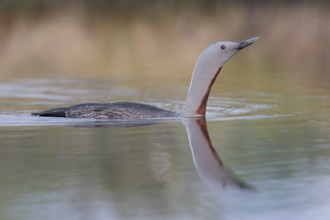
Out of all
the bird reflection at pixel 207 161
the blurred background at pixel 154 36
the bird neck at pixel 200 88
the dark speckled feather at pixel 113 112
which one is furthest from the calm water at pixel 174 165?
the blurred background at pixel 154 36

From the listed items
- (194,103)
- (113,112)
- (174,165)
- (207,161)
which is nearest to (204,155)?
(207,161)

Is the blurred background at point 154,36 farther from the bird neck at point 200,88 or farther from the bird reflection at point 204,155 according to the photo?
the bird reflection at point 204,155

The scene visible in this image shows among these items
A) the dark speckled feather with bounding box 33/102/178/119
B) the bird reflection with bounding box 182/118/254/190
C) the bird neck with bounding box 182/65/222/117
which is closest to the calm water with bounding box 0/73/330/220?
→ the bird reflection with bounding box 182/118/254/190

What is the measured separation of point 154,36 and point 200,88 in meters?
18.0

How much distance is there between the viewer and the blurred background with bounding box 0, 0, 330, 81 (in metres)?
20.9

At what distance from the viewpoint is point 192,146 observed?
9.22m

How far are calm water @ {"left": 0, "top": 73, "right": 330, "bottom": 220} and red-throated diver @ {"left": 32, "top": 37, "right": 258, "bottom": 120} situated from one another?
0.22 meters

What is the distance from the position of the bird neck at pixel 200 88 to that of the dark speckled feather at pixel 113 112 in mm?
279

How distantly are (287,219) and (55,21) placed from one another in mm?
28392

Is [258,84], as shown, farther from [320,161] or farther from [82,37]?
[82,37]

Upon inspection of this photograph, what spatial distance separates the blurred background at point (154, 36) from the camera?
20.9 m

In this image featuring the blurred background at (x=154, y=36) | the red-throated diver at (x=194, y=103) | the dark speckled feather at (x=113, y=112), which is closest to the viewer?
the red-throated diver at (x=194, y=103)

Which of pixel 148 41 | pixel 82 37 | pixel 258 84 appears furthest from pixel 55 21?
pixel 258 84

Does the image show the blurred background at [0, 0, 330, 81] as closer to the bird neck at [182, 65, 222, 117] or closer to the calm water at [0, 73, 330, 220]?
the bird neck at [182, 65, 222, 117]
